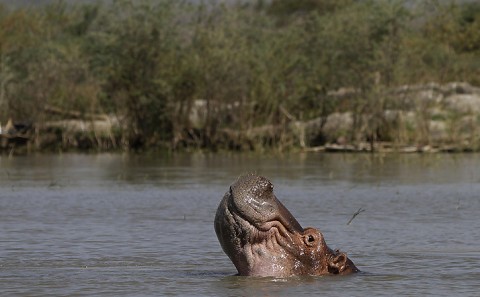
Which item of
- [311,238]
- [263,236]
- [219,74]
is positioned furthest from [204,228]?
[219,74]

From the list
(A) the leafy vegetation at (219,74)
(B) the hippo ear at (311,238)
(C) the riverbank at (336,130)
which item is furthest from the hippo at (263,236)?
(A) the leafy vegetation at (219,74)

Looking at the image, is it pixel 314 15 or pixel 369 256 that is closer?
pixel 369 256

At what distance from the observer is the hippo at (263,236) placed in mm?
7582

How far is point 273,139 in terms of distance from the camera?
1393 inches

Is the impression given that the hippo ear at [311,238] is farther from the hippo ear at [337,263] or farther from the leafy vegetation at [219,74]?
Result: the leafy vegetation at [219,74]

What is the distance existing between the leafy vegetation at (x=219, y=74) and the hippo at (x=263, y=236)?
85.8ft

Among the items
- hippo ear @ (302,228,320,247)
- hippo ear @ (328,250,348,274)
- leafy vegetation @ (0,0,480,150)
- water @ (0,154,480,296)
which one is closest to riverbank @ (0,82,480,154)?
leafy vegetation @ (0,0,480,150)

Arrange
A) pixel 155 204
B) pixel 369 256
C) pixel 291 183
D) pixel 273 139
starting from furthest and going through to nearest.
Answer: pixel 273 139
pixel 291 183
pixel 155 204
pixel 369 256

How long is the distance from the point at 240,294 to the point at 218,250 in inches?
130

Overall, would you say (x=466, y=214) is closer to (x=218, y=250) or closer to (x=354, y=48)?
(x=218, y=250)

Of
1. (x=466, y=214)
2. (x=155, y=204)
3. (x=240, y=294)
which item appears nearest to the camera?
(x=240, y=294)

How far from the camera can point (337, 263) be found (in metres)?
8.52

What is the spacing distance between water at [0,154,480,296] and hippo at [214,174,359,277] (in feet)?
0.45

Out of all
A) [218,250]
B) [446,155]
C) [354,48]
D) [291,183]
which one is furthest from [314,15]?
[218,250]
